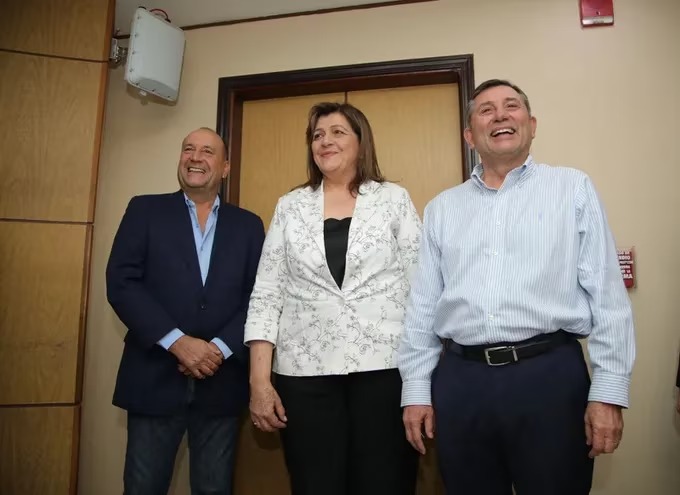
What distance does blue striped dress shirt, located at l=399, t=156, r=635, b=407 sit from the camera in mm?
1125

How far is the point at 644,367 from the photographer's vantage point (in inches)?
73.9

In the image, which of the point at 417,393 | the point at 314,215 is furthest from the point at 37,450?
the point at 417,393

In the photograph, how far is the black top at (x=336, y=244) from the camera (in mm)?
1388

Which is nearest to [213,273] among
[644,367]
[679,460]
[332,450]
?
[332,450]

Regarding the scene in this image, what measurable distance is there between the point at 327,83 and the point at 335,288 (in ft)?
4.31

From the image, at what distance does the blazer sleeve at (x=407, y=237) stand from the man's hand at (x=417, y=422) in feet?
1.25

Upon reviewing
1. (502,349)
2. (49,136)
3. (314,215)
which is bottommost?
(502,349)

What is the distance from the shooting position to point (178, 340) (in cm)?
156

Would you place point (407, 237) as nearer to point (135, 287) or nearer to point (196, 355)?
point (196, 355)

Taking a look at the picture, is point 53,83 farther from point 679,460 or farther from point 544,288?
point 679,460

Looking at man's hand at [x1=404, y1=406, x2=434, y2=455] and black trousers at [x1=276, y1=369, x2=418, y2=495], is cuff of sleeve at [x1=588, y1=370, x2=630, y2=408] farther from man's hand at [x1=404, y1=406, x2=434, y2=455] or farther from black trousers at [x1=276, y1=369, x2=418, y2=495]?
black trousers at [x1=276, y1=369, x2=418, y2=495]

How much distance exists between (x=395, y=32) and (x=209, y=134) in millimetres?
1010

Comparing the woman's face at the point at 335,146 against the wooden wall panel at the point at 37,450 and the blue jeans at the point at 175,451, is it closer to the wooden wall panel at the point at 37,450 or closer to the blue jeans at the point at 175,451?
the blue jeans at the point at 175,451

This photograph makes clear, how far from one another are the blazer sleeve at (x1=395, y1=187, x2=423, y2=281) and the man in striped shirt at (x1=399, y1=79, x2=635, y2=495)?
9 centimetres
